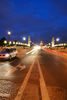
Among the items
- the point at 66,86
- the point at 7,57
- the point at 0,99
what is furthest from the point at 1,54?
the point at 0,99

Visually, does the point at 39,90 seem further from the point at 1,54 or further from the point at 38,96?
the point at 1,54

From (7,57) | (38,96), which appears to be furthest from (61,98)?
(7,57)

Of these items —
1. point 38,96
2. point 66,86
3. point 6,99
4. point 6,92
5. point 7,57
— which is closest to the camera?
point 6,99

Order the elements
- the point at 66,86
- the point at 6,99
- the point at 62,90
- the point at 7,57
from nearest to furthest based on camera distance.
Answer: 1. the point at 6,99
2. the point at 62,90
3. the point at 66,86
4. the point at 7,57

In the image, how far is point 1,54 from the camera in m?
32.9

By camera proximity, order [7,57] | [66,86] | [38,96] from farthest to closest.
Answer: [7,57]
[66,86]
[38,96]

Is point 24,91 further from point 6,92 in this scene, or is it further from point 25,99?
point 25,99

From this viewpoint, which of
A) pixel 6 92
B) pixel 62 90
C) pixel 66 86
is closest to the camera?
pixel 6 92

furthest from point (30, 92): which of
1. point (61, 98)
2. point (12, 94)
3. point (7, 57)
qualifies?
point (7, 57)

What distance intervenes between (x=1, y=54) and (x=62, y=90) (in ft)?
78.7

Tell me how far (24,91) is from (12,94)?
773 mm

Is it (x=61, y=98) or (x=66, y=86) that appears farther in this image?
(x=66, y=86)

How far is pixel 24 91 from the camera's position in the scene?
30.4 feet

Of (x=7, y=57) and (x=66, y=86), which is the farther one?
(x=7, y=57)
